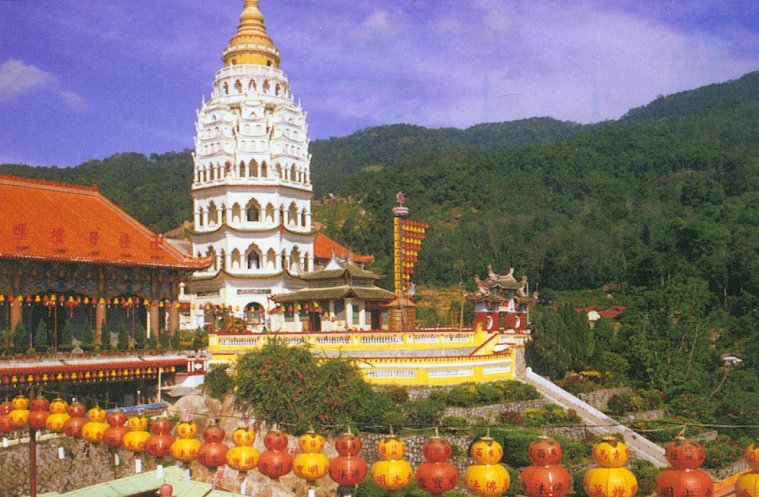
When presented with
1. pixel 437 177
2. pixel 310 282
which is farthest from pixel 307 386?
pixel 437 177

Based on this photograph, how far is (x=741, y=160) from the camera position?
77.1 meters

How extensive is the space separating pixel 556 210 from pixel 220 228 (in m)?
51.7

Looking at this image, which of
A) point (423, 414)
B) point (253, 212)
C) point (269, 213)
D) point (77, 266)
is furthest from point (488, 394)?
point (253, 212)

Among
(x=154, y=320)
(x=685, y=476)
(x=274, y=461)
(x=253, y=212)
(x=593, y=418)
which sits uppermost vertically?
(x=253, y=212)

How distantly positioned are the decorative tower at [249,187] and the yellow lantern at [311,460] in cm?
2336

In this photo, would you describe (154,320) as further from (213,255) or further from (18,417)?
(18,417)

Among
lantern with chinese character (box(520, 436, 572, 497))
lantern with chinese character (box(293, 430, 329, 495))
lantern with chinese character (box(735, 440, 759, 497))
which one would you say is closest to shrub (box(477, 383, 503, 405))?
lantern with chinese character (box(293, 430, 329, 495))

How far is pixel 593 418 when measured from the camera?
26.8 metres

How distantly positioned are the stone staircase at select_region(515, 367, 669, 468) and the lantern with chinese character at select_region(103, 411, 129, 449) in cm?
1441

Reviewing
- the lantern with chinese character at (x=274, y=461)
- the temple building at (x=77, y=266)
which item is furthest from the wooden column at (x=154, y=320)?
the lantern with chinese character at (x=274, y=461)

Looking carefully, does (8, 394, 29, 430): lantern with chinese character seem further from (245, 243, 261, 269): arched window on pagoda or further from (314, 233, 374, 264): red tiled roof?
(314, 233, 374, 264): red tiled roof

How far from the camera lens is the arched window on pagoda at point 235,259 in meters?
38.4

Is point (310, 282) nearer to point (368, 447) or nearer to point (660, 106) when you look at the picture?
point (368, 447)

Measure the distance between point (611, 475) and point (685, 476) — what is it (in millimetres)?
1000
